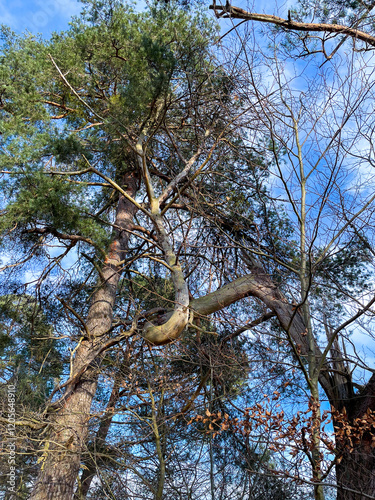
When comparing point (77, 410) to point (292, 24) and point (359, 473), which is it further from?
point (292, 24)

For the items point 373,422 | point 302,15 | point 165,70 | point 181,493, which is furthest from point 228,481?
point 302,15

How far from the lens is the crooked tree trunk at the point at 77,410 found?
4.87 metres

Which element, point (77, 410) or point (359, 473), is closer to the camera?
point (359, 473)

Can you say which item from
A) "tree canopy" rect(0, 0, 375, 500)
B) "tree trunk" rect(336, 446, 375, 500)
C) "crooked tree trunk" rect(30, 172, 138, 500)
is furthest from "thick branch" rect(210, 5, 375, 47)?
"tree trunk" rect(336, 446, 375, 500)

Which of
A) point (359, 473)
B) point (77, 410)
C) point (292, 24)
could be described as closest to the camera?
point (359, 473)

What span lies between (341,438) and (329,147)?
2670 millimetres

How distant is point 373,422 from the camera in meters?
3.54

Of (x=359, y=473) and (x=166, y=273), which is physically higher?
(x=166, y=273)

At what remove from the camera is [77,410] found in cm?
540

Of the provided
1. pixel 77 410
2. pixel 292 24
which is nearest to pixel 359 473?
pixel 77 410

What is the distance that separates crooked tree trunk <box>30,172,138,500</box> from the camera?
16.0 feet

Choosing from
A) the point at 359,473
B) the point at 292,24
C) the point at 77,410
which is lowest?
the point at 359,473

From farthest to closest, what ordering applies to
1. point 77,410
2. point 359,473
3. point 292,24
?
point 77,410, point 292,24, point 359,473

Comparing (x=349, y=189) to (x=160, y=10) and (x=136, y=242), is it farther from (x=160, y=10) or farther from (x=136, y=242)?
(x=136, y=242)
